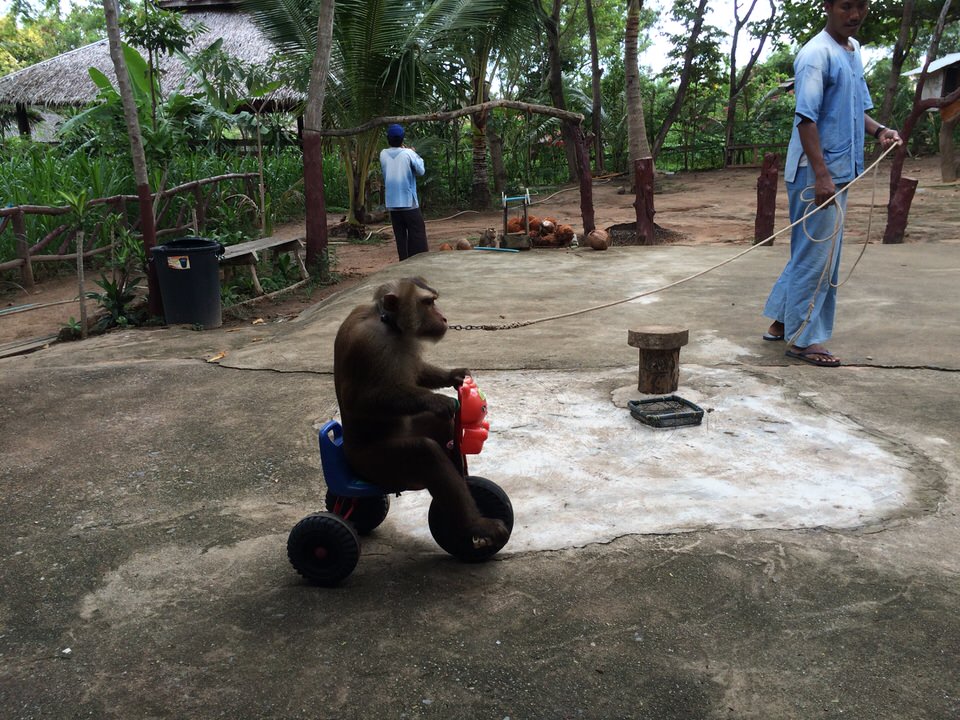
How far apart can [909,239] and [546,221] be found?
14.9ft

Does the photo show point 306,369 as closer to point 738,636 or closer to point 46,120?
point 738,636

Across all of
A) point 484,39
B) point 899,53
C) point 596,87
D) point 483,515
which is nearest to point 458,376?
point 483,515

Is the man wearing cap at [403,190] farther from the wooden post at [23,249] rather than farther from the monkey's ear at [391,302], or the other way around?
the monkey's ear at [391,302]

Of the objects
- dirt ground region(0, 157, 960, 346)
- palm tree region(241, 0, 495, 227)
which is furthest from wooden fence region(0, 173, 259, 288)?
palm tree region(241, 0, 495, 227)

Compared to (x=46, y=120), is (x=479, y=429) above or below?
below

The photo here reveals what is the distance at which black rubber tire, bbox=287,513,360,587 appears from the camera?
8.36 ft

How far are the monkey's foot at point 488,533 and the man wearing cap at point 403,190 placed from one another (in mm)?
7468

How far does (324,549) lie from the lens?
257 centimetres

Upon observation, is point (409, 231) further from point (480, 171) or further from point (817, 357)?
point (480, 171)

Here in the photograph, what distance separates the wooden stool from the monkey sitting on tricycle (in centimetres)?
170

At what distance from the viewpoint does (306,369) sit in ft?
16.4

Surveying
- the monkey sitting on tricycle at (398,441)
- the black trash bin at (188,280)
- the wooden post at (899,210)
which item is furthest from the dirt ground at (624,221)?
the monkey sitting on tricycle at (398,441)

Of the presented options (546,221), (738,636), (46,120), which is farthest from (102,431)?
(46,120)

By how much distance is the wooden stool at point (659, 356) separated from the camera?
4.18 m
